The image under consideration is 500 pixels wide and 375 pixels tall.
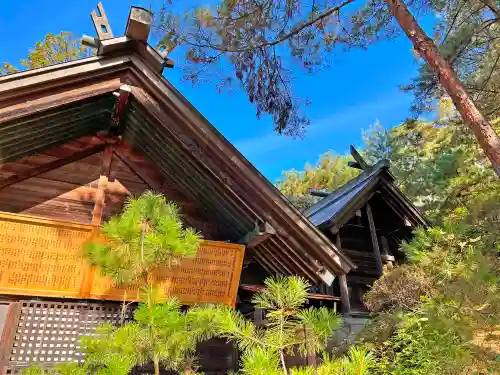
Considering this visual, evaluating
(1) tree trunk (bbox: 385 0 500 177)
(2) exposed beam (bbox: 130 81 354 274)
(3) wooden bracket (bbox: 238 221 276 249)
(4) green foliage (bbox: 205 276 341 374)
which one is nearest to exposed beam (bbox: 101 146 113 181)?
(2) exposed beam (bbox: 130 81 354 274)

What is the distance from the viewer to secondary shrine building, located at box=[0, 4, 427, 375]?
4.55 metres

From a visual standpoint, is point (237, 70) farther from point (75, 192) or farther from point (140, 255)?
point (140, 255)

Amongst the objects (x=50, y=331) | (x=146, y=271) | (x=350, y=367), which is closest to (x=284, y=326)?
(x=350, y=367)

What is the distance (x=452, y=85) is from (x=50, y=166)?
21.2 feet

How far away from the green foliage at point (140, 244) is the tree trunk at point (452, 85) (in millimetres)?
4740

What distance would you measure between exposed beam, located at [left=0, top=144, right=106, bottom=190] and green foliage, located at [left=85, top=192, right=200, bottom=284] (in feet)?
8.70

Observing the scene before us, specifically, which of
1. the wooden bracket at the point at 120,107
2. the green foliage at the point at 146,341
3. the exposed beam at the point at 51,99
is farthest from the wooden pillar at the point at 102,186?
the green foliage at the point at 146,341

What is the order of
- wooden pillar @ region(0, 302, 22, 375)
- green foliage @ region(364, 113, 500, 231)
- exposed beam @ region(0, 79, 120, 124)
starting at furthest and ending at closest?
green foliage @ region(364, 113, 500, 231), wooden pillar @ region(0, 302, 22, 375), exposed beam @ region(0, 79, 120, 124)

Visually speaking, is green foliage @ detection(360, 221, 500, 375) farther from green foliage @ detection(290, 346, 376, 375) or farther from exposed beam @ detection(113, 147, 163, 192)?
exposed beam @ detection(113, 147, 163, 192)

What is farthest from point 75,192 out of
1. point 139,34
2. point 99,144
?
point 139,34

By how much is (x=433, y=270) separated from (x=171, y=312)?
612 centimetres

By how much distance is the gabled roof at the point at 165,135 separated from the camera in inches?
182

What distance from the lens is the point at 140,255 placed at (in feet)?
10.9

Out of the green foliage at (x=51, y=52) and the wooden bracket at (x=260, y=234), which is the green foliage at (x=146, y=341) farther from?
the green foliage at (x=51, y=52)
